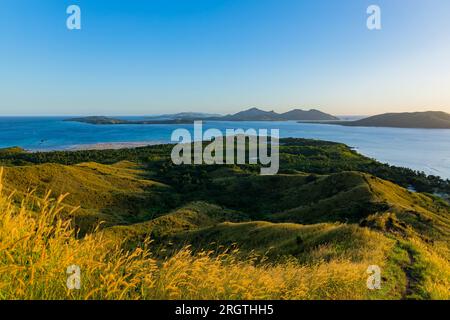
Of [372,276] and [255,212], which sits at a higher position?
[372,276]

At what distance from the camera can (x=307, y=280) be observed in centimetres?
616

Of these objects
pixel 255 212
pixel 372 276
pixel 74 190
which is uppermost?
pixel 372 276

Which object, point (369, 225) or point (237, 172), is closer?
point (369, 225)

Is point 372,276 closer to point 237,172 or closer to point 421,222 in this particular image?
point 421,222

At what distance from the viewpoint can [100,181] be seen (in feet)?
188

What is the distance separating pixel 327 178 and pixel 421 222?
29074 mm
